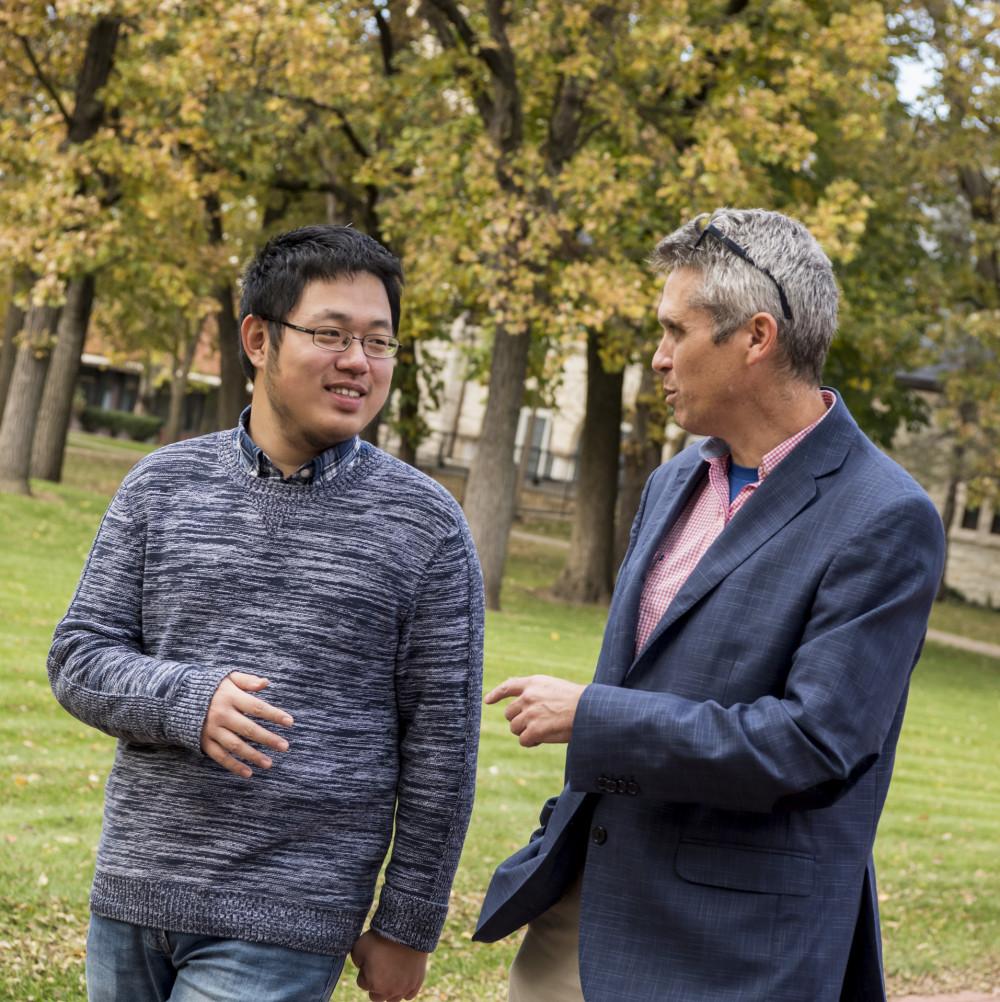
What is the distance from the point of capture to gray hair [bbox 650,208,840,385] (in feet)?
9.30

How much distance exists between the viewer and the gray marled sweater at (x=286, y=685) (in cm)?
283

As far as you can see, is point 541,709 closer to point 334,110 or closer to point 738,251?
point 738,251

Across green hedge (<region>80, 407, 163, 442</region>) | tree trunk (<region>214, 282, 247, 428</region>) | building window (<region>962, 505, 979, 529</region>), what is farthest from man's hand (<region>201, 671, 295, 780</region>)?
green hedge (<region>80, 407, 163, 442</region>)

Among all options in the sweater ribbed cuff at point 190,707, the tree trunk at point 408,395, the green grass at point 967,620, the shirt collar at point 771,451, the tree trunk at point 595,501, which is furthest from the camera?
the green grass at point 967,620

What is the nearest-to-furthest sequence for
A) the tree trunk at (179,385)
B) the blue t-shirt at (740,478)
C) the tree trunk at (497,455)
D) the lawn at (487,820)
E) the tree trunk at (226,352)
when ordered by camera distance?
the blue t-shirt at (740,478)
the lawn at (487,820)
the tree trunk at (497,455)
the tree trunk at (226,352)
the tree trunk at (179,385)

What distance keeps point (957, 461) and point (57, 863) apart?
32959mm

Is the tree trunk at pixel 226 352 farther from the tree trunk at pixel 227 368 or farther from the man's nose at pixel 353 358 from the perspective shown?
the man's nose at pixel 353 358

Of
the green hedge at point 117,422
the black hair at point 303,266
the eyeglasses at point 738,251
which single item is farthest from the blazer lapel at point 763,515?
the green hedge at point 117,422

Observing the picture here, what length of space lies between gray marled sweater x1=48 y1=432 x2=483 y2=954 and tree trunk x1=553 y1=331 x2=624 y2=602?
20.7 metres

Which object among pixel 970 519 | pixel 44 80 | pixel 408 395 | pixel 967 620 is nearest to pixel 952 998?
pixel 408 395

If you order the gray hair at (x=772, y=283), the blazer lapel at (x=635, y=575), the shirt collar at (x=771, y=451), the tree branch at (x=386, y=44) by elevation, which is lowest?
the blazer lapel at (x=635, y=575)

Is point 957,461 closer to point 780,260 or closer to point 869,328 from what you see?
point 869,328

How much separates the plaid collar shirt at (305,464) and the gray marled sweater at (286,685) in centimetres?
2

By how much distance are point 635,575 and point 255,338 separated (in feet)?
3.04
